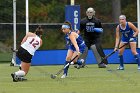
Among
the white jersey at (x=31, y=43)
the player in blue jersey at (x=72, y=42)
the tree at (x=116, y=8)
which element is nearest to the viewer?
the white jersey at (x=31, y=43)

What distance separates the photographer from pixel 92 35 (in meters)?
20.6

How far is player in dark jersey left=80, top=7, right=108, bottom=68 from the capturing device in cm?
2036

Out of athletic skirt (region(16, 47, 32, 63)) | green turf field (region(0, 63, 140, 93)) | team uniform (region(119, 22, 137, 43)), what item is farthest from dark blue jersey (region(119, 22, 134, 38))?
athletic skirt (region(16, 47, 32, 63))

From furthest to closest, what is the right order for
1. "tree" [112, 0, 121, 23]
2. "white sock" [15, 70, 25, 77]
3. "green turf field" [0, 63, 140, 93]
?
"tree" [112, 0, 121, 23] < "white sock" [15, 70, 25, 77] < "green turf field" [0, 63, 140, 93]

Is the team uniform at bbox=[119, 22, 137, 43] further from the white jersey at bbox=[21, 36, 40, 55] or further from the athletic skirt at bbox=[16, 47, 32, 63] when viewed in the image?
the athletic skirt at bbox=[16, 47, 32, 63]

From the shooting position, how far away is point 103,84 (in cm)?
1344

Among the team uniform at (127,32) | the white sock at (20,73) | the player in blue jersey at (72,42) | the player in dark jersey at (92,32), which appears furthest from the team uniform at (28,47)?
the player in dark jersey at (92,32)

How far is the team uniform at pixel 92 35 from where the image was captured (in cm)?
2042

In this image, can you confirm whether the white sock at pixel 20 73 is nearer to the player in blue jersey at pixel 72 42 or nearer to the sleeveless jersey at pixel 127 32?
the player in blue jersey at pixel 72 42

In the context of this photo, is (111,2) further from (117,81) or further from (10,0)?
(117,81)

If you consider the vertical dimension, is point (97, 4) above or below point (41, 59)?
above

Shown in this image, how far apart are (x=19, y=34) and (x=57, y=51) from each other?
3674 mm

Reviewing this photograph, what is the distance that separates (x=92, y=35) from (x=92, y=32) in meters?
0.11

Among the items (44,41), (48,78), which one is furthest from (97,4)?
(48,78)
